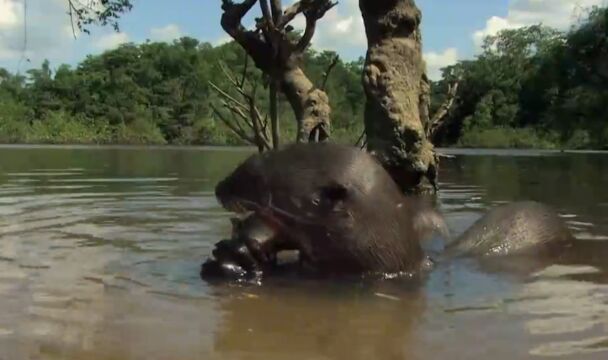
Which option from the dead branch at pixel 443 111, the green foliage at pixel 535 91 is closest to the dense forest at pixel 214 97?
the green foliage at pixel 535 91

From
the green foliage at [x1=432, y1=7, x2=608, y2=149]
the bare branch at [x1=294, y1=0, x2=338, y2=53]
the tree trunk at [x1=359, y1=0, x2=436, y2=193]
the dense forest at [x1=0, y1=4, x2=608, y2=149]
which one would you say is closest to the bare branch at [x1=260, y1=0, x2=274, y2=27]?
the bare branch at [x1=294, y1=0, x2=338, y2=53]

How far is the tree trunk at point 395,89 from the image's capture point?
411 inches

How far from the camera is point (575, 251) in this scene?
6.97m

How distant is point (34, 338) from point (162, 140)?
7773 cm

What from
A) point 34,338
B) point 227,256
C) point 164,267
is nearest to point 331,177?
point 227,256

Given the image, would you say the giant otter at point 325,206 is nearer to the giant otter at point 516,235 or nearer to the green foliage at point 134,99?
the giant otter at point 516,235

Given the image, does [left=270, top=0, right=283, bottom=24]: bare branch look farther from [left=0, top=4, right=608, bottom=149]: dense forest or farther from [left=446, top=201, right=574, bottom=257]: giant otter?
[left=0, top=4, right=608, bottom=149]: dense forest

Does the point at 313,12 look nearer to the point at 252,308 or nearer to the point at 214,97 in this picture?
the point at 252,308

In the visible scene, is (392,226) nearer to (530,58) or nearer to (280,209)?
(280,209)

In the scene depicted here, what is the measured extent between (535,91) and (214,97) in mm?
29646

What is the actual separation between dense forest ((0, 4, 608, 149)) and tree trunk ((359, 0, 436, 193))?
3881 centimetres

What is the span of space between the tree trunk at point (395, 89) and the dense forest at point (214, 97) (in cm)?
3881

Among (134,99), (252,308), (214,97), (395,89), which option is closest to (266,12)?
(395,89)

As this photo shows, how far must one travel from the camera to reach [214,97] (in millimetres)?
78375
